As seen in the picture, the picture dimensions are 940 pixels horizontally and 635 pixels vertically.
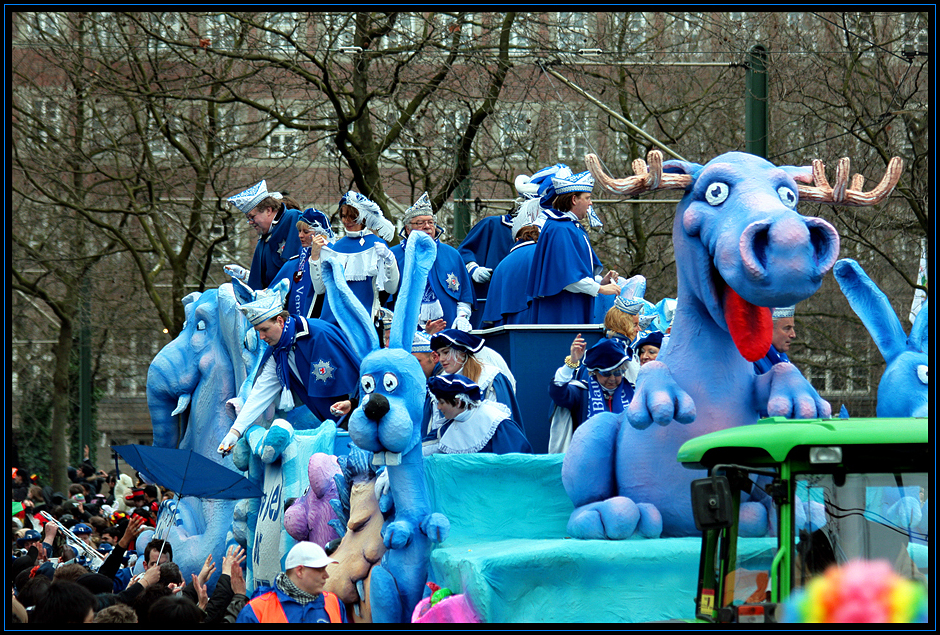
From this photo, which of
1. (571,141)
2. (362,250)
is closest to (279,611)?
(362,250)

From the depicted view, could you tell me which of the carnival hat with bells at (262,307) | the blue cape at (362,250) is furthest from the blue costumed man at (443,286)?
the carnival hat with bells at (262,307)

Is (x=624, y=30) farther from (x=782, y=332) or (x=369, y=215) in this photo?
(x=782, y=332)

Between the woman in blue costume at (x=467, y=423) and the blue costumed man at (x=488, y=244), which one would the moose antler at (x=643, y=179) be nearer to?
the woman in blue costume at (x=467, y=423)

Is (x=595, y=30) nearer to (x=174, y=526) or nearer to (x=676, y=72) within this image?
(x=676, y=72)

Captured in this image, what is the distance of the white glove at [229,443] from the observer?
29.0 ft

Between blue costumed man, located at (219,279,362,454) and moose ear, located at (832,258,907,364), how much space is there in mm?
3489

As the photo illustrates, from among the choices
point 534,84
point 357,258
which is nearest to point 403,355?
point 357,258

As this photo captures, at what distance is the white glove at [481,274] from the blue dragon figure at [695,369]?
4.62 metres

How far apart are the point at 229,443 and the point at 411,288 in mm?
2215

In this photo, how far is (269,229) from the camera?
11609mm

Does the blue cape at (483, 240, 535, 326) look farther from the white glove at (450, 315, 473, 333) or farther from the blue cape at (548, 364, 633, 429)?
the blue cape at (548, 364, 633, 429)

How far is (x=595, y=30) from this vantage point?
17203 millimetres

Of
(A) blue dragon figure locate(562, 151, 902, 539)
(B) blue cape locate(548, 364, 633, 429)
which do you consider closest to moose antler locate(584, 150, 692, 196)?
(A) blue dragon figure locate(562, 151, 902, 539)
